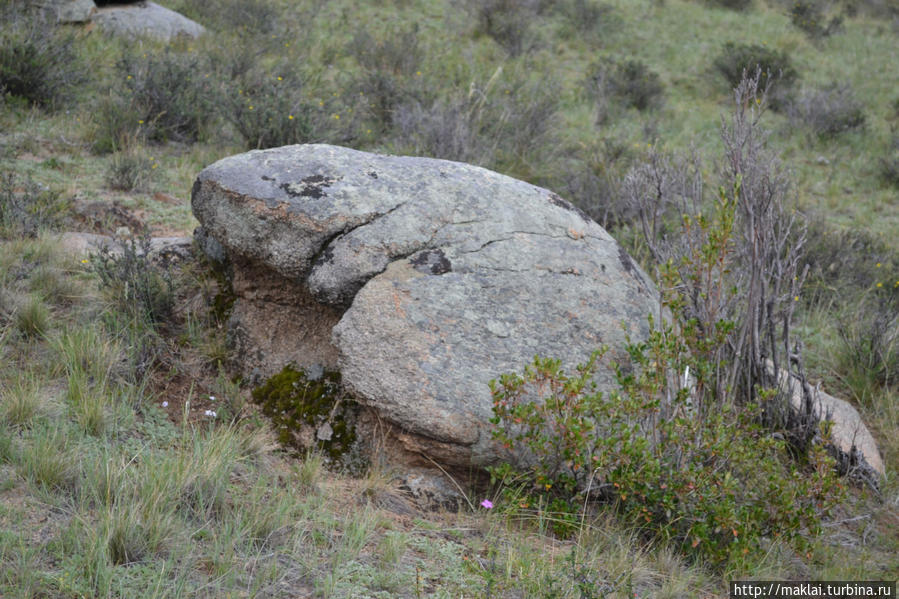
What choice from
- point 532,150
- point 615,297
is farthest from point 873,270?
point 615,297

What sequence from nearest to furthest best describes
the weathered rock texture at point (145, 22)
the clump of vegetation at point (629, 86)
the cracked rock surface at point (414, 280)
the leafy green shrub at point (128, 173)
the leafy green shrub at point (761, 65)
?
the cracked rock surface at point (414, 280), the leafy green shrub at point (128, 173), the weathered rock texture at point (145, 22), the clump of vegetation at point (629, 86), the leafy green shrub at point (761, 65)

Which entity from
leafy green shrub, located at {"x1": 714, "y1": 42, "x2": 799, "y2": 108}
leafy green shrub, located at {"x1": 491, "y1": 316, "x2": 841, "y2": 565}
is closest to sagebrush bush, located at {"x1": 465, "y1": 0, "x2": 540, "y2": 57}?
leafy green shrub, located at {"x1": 714, "y1": 42, "x2": 799, "y2": 108}

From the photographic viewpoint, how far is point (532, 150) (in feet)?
25.5

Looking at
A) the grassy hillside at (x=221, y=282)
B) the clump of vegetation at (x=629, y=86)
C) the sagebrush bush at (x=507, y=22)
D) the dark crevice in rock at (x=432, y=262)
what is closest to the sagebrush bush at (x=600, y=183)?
the grassy hillside at (x=221, y=282)

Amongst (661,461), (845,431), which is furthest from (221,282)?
(845,431)

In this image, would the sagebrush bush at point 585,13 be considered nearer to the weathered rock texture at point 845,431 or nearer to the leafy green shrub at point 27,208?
the weathered rock texture at point 845,431

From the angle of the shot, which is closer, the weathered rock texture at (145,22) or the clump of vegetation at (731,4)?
the weathered rock texture at (145,22)

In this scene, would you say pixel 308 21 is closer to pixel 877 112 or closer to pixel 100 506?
pixel 877 112

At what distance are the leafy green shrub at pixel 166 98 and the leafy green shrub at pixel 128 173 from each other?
736 mm

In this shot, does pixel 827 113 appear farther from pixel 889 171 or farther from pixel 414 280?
pixel 414 280

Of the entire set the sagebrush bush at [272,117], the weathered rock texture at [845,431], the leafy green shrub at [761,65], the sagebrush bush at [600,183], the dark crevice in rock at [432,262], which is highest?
the leafy green shrub at [761,65]

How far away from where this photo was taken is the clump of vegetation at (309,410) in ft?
10.8

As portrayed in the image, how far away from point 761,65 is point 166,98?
368 inches

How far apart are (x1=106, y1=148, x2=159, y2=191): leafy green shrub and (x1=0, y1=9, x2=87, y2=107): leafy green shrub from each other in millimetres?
1524
